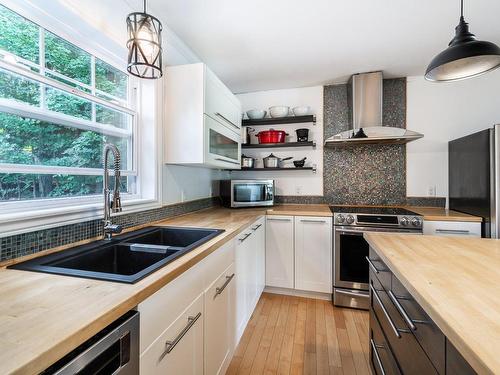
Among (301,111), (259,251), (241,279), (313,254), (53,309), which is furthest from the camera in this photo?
(301,111)

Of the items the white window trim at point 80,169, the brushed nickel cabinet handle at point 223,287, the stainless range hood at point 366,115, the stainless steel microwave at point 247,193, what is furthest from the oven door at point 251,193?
the brushed nickel cabinet handle at point 223,287

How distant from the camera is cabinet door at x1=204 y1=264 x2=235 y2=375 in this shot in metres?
1.23

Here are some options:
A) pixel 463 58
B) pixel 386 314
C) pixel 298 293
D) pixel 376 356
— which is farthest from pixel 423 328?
pixel 298 293

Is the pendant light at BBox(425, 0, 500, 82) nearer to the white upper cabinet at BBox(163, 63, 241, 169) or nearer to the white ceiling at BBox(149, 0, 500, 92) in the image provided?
the white ceiling at BBox(149, 0, 500, 92)

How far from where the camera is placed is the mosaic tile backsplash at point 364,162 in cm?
286

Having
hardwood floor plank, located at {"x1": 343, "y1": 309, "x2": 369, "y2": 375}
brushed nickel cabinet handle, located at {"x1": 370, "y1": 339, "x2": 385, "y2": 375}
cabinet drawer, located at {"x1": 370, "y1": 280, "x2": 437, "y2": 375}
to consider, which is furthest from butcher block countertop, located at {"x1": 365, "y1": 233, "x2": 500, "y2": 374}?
hardwood floor plank, located at {"x1": 343, "y1": 309, "x2": 369, "y2": 375}

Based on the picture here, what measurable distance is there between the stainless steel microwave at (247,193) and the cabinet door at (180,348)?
1665 millimetres

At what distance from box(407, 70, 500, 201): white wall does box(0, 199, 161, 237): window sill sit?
3.07 m

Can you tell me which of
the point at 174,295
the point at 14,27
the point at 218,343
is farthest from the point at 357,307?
the point at 14,27

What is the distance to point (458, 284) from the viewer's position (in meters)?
0.78

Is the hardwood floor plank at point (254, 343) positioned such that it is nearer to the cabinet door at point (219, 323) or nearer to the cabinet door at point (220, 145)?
the cabinet door at point (219, 323)

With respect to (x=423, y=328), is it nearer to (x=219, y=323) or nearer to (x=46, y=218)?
(x=219, y=323)

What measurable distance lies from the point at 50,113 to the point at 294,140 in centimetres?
250

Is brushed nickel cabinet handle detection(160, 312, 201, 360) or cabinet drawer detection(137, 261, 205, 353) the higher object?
cabinet drawer detection(137, 261, 205, 353)
